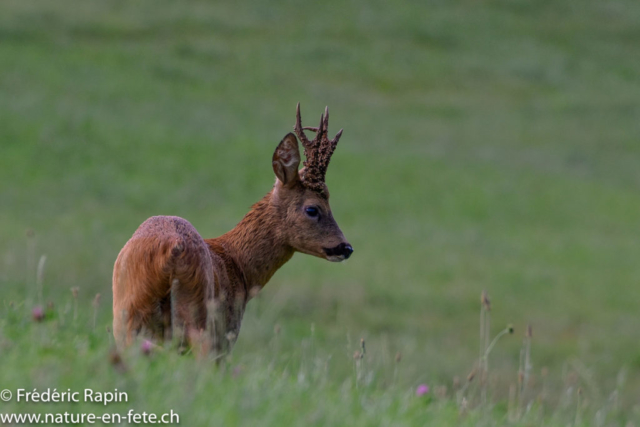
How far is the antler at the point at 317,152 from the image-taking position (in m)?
6.83

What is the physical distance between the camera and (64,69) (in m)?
34.6

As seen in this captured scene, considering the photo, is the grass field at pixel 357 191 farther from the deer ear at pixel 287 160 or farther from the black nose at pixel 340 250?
the deer ear at pixel 287 160

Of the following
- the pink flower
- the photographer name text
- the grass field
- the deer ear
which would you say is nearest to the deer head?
the deer ear

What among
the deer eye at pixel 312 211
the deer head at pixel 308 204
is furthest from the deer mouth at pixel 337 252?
the deer eye at pixel 312 211

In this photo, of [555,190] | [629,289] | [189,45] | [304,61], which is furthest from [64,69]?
[629,289]

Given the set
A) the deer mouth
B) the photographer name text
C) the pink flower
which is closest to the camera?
the photographer name text

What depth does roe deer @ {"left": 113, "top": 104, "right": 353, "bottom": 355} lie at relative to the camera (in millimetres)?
5523

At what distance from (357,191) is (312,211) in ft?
72.3

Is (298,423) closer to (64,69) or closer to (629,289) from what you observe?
(629,289)

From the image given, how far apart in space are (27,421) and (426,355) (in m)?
13.0

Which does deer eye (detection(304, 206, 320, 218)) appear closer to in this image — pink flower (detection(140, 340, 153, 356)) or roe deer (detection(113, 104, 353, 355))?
roe deer (detection(113, 104, 353, 355))

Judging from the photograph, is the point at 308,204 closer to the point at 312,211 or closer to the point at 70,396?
the point at 312,211

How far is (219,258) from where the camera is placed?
21.3 ft

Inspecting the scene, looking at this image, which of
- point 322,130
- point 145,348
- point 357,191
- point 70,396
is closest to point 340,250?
point 322,130
